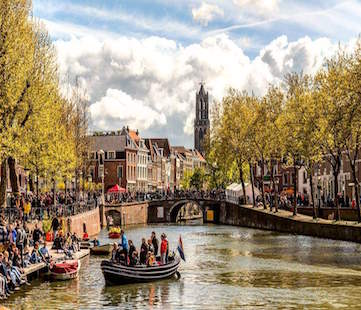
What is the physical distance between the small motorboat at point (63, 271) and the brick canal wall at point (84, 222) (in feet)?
67.7

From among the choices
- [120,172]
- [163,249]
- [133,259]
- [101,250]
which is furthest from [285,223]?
[120,172]

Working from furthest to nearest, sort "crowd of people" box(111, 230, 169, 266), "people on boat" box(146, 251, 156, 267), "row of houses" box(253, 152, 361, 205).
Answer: "row of houses" box(253, 152, 361, 205) < "people on boat" box(146, 251, 156, 267) < "crowd of people" box(111, 230, 169, 266)

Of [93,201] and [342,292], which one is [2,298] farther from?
[93,201]

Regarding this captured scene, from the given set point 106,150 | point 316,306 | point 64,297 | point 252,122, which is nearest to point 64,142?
point 252,122

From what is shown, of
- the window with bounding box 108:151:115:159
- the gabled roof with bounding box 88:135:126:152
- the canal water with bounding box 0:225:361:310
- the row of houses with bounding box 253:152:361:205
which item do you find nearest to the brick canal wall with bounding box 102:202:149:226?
the row of houses with bounding box 253:152:361:205

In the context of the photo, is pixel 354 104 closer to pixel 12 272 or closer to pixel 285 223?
pixel 285 223

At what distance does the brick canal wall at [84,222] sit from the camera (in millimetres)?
60963

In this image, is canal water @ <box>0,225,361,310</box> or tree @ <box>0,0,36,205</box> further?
tree @ <box>0,0,36,205</box>

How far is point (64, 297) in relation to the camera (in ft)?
108

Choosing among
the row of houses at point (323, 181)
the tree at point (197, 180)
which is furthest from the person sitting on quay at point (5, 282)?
the tree at point (197, 180)

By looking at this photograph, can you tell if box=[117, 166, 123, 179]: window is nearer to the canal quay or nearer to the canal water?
the canal quay

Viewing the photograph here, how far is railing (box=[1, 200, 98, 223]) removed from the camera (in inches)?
1847

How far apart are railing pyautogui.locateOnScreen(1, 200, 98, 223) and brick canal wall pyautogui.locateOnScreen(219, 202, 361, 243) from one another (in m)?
Result: 19.3

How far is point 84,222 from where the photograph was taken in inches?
2672
